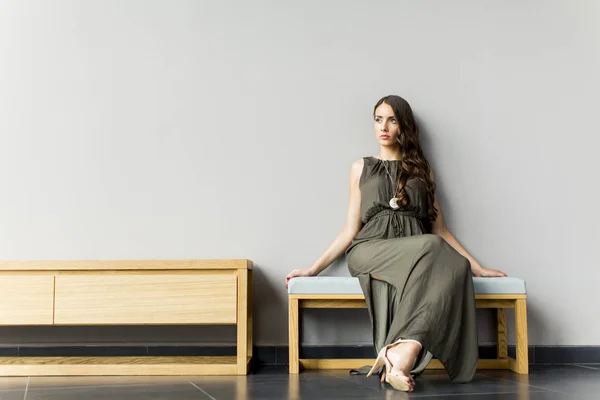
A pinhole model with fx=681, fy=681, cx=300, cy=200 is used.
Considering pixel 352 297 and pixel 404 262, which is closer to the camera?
pixel 404 262

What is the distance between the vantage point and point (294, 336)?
308cm

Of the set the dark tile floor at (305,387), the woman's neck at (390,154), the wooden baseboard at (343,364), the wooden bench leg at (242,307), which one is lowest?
the wooden baseboard at (343,364)

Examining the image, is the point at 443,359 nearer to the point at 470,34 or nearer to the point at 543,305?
the point at 543,305

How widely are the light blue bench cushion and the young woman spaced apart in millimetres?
77

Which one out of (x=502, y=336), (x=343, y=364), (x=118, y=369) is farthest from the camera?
(x=502, y=336)

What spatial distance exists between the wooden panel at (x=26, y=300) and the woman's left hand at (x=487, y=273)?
2.01 meters

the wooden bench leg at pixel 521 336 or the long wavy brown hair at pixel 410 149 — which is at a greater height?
the long wavy brown hair at pixel 410 149

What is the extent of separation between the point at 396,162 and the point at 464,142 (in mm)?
420

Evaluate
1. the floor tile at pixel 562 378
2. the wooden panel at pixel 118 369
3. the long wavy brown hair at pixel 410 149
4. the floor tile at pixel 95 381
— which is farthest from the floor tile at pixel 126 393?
the long wavy brown hair at pixel 410 149

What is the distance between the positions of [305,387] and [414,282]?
0.63m

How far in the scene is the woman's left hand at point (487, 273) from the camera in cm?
326

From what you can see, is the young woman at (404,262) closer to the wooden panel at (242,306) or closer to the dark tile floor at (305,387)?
the dark tile floor at (305,387)

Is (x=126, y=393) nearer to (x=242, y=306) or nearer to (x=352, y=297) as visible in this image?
(x=242, y=306)

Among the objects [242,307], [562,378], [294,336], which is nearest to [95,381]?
[242,307]
